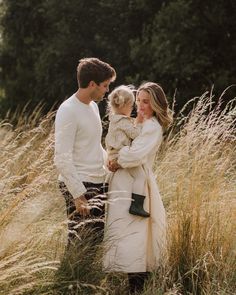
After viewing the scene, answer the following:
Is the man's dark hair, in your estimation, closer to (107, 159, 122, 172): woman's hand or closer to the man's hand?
(107, 159, 122, 172): woman's hand

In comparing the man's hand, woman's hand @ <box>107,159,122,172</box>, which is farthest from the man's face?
the man's hand

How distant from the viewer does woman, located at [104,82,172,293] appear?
191 inches

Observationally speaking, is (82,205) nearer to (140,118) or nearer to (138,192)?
(138,192)

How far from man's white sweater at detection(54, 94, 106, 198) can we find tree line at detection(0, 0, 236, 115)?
703 centimetres

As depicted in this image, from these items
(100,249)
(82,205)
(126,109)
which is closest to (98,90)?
(126,109)

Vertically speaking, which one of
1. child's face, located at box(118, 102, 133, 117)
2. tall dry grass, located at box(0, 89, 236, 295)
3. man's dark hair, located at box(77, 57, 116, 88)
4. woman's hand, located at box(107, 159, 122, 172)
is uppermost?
man's dark hair, located at box(77, 57, 116, 88)

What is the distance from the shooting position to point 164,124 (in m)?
5.00

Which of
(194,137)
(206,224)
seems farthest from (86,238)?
(194,137)

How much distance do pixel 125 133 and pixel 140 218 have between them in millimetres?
643

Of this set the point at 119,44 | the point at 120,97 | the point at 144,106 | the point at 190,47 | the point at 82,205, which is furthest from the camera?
the point at 119,44

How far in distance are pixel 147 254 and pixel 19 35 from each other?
33.0ft

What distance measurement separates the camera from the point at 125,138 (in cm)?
496

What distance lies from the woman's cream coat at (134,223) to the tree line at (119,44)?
6.89 metres

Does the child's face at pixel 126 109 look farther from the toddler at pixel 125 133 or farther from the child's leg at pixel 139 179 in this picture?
the child's leg at pixel 139 179
